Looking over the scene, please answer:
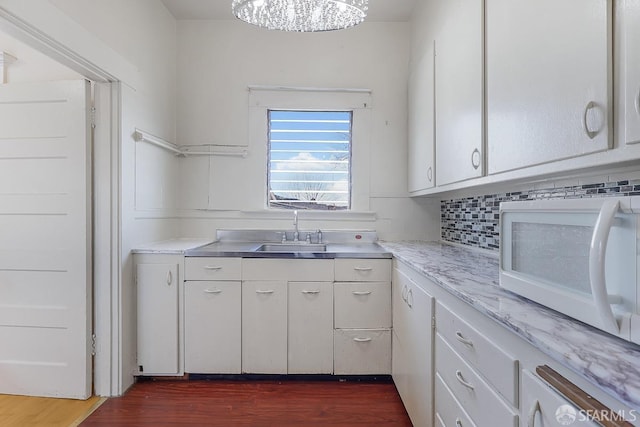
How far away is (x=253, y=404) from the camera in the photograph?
1972 mm

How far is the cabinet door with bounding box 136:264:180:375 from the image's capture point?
7.06 ft

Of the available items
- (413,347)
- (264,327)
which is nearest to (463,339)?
(413,347)

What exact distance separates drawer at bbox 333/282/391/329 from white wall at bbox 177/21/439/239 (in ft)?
2.39

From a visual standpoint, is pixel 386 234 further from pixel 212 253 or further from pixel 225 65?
pixel 225 65

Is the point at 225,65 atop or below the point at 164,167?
atop

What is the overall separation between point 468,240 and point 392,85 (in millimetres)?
A: 1429

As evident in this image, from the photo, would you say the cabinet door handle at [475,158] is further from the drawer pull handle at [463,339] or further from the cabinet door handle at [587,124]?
the drawer pull handle at [463,339]

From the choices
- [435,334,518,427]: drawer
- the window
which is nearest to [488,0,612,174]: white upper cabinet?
[435,334,518,427]: drawer

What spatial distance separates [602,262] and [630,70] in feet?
1.59

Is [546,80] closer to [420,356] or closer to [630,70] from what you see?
[630,70]

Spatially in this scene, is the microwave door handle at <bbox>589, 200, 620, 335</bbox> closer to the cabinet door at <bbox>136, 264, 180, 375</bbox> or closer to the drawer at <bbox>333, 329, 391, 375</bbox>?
the drawer at <bbox>333, 329, 391, 375</bbox>

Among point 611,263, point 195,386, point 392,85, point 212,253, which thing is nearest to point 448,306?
point 611,263

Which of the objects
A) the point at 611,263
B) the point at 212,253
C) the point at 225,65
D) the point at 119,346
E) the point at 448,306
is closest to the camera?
the point at 611,263

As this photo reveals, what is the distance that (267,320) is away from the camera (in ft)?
7.14
